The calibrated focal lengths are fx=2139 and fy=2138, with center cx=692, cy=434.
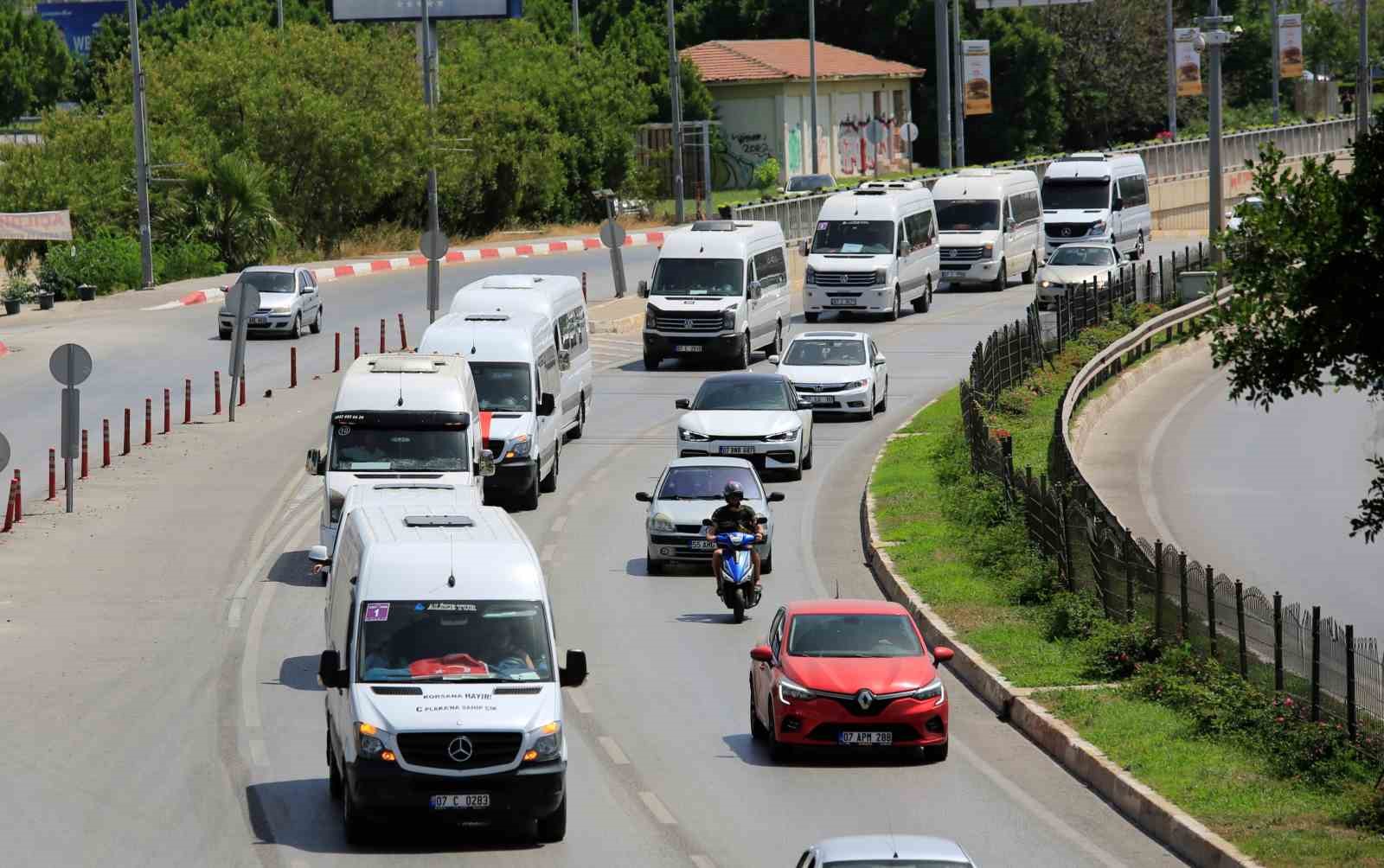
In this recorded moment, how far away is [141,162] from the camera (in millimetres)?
55844

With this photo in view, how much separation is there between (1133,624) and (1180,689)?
1.99 metres

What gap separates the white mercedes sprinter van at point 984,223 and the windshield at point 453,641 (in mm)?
43045

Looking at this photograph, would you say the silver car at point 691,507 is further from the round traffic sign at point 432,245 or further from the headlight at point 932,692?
the round traffic sign at point 432,245

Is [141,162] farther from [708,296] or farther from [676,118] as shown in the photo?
[708,296]

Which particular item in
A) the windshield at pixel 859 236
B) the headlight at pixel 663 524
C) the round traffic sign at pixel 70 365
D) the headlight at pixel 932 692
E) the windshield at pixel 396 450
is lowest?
the headlight at pixel 932 692

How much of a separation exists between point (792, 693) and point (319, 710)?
15.2ft

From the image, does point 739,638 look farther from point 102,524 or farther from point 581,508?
point 102,524

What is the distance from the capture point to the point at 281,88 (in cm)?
6644

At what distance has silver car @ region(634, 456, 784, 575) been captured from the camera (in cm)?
2617

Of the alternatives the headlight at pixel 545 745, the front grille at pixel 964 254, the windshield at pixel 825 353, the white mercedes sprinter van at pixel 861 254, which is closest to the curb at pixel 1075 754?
the headlight at pixel 545 745

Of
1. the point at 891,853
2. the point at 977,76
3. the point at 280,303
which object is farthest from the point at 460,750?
the point at 977,76

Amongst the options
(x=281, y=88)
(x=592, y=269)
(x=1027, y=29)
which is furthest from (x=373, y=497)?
(x=1027, y=29)

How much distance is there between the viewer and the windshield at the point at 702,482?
1053 inches

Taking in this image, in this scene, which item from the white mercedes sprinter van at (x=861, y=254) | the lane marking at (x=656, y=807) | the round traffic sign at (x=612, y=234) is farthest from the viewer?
the round traffic sign at (x=612, y=234)
